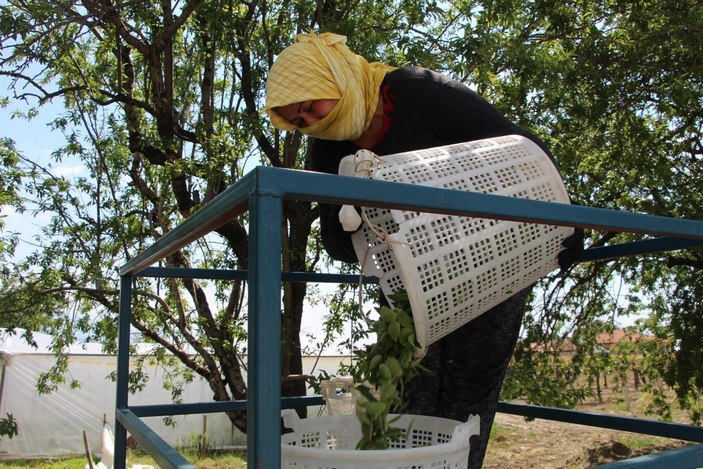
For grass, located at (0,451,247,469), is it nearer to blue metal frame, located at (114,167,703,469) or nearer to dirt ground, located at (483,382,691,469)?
dirt ground, located at (483,382,691,469)

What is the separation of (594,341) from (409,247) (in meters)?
6.48

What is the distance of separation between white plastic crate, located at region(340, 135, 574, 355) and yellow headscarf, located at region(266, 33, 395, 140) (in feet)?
1.10

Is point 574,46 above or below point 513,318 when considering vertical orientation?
above

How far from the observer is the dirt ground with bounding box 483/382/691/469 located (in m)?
8.02

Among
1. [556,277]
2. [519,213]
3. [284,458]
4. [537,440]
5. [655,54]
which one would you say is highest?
[655,54]

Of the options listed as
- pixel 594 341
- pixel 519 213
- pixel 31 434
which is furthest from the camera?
pixel 31 434

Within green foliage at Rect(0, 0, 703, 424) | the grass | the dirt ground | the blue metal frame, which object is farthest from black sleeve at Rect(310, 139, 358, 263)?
the grass

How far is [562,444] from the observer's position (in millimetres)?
9172

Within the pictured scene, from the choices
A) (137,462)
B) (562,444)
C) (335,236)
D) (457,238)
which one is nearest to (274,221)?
(457,238)

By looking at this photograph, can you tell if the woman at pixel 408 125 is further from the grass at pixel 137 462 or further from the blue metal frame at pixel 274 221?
the grass at pixel 137 462

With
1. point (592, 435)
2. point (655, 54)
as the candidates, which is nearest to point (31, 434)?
point (592, 435)

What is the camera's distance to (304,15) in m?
5.31

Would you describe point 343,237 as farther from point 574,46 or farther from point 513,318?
point 574,46

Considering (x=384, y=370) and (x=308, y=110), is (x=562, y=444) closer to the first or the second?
(x=308, y=110)
